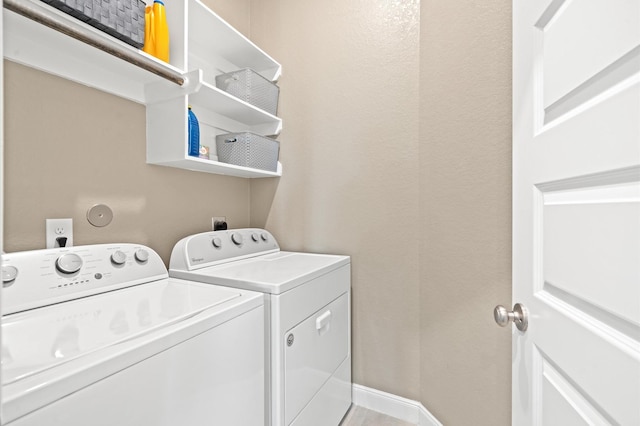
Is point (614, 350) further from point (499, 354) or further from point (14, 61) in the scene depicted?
point (14, 61)

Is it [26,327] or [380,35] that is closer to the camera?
[26,327]

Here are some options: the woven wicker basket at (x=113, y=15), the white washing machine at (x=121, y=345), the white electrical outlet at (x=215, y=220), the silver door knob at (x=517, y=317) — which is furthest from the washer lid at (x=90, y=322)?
the woven wicker basket at (x=113, y=15)

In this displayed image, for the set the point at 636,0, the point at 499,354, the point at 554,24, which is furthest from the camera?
the point at 499,354

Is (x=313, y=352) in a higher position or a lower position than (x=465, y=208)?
lower

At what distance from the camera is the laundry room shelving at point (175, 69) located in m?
1.03

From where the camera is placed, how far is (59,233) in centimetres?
115

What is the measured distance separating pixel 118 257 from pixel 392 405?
160 cm

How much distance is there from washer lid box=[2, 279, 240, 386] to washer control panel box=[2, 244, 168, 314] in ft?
0.11

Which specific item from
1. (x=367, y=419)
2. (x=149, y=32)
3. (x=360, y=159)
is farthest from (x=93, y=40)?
(x=367, y=419)

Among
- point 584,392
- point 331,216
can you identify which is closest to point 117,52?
point 331,216

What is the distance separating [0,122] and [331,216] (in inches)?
63.9

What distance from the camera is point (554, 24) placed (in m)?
0.72

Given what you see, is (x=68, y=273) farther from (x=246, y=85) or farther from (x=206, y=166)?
(x=246, y=85)

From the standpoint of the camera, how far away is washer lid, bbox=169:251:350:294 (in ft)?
3.90
